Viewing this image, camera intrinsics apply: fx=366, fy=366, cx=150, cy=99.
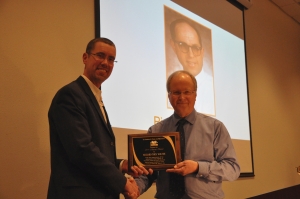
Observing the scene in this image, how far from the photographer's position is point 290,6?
552cm

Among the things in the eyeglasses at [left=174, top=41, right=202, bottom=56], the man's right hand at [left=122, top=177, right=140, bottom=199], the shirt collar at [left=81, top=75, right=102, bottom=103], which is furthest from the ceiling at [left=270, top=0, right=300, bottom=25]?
the man's right hand at [left=122, top=177, right=140, bottom=199]

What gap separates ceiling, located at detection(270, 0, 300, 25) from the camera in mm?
5363

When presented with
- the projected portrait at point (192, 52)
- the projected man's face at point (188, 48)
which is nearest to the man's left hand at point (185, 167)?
the projected portrait at point (192, 52)

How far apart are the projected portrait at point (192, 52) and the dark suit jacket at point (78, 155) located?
1550 mm

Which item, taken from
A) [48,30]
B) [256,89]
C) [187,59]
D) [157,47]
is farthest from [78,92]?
[256,89]

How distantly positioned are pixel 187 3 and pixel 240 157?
175 centimetres

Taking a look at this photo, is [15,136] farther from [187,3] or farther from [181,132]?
[187,3]

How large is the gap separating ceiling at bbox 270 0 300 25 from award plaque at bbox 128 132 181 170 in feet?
14.1

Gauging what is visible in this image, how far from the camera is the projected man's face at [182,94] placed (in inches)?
71.5

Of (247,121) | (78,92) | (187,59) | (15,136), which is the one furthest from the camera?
(247,121)

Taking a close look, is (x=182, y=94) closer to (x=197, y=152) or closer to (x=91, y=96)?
(x=197, y=152)

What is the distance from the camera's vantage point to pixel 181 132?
1855 mm

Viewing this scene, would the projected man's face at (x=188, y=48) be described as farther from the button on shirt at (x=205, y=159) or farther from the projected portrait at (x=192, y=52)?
the button on shirt at (x=205, y=159)

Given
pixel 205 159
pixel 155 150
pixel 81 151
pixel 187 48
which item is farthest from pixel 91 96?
pixel 187 48
